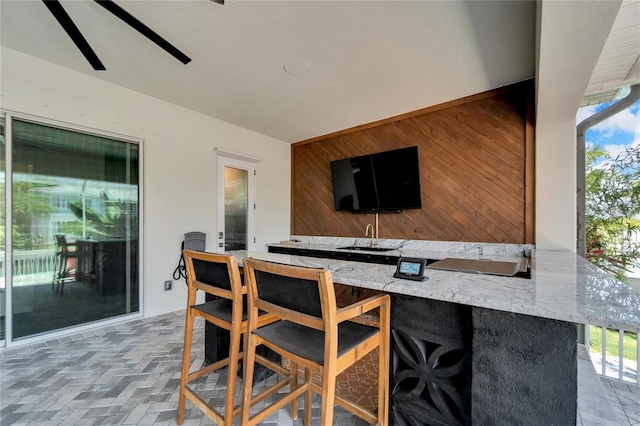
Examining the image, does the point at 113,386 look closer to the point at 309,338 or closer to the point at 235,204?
the point at 309,338

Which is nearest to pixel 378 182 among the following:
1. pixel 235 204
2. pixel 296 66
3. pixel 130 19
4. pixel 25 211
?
pixel 296 66

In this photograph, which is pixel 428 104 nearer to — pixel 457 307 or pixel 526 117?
pixel 526 117

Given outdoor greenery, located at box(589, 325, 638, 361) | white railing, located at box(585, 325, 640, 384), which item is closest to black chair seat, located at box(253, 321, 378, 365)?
white railing, located at box(585, 325, 640, 384)

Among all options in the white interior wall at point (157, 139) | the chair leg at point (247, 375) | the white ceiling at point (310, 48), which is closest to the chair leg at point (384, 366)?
the chair leg at point (247, 375)

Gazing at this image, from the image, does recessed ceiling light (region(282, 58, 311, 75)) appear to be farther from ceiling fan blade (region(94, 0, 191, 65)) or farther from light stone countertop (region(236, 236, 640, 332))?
light stone countertop (region(236, 236, 640, 332))

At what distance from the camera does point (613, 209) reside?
2812 millimetres

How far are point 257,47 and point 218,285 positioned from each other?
1982 mm

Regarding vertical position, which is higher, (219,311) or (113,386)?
(219,311)

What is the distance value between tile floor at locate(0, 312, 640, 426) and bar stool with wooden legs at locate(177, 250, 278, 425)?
285 mm

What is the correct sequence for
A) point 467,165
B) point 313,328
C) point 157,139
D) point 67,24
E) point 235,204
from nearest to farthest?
point 313,328, point 67,24, point 467,165, point 157,139, point 235,204

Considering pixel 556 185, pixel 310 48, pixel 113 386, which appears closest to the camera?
pixel 113 386

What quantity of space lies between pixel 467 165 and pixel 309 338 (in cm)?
287

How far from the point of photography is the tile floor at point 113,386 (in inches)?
63.3

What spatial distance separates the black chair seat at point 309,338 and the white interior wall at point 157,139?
264 cm
